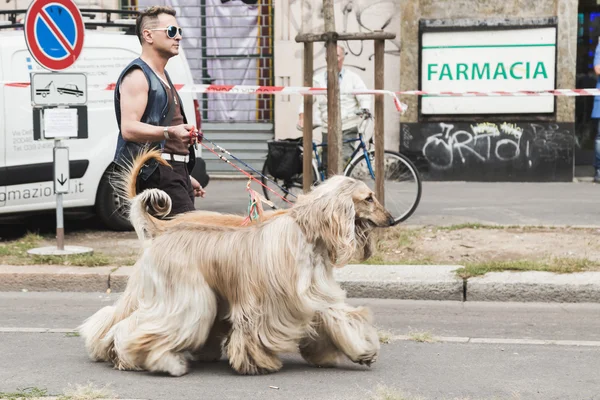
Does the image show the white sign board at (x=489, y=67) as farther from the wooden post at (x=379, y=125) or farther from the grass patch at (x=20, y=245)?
the grass patch at (x=20, y=245)

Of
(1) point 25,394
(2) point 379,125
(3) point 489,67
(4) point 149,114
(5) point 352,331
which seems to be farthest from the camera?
(3) point 489,67

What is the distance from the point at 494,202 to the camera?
1194cm

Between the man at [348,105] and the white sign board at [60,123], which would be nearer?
the white sign board at [60,123]

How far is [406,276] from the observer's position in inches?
299

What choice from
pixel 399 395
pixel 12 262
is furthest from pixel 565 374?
pixel 12 262

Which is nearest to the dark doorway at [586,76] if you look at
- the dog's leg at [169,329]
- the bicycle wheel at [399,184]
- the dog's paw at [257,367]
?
the bicycle wheel at [399,184]

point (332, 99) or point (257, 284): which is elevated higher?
point (332, 99)

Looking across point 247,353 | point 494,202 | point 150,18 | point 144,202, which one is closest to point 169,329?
point 247,353

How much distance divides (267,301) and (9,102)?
527 cm

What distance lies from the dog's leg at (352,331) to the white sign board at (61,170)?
165 inches

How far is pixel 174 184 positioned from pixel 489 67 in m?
9.17

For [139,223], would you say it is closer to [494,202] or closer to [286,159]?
[286,159]

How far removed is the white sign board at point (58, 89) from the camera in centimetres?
837

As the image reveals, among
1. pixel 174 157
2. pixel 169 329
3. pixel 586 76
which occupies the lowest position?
pixel 169 329
